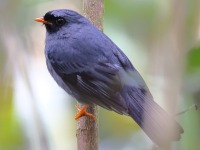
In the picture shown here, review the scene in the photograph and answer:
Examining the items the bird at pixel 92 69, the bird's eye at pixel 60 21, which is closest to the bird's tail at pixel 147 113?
the bird at pixel 92 69

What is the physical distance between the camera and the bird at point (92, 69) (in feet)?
9.91

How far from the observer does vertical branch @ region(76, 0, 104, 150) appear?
2.86 metres

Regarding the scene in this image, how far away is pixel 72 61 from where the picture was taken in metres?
3.37

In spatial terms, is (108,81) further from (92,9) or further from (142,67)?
(92,9)

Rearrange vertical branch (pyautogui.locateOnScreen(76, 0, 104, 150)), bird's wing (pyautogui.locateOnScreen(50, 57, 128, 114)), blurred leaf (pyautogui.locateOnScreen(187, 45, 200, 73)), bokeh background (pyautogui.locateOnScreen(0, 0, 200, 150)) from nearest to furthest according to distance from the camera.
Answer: bokeh background (pyautogui.locateOnScreen(0, 0, 200, 150)) < blurred leaf (pyautogui.locateOnScreen(187, 45, 200, 73)) < vertical branch (pyautogui.locateOnScreen(76, 0, 104, 150)) < bird's wing (pyautogui.locateOnScreen(50, 57, 128, 114))

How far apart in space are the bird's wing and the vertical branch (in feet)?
0.51

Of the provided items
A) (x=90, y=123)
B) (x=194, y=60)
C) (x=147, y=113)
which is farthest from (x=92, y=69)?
(x=194, y=60)

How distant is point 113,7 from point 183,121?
3.46 ft

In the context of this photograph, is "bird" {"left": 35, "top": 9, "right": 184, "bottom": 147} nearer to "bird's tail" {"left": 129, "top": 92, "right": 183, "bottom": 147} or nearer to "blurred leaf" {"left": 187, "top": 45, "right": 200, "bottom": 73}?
"bird's tail" {"left": 129, "top": 92, "right": 183, "bottom": 147}

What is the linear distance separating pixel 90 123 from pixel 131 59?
1.88 ft

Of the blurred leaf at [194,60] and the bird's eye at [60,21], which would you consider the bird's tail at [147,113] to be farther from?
the bird's eye at [60,21]

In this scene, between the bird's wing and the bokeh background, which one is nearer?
the bokeh background

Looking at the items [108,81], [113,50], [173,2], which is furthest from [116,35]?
[173,2]

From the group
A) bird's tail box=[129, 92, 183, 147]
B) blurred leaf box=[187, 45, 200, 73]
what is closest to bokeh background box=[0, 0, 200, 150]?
blurred leaf box=[187, 45, 200, 73]
